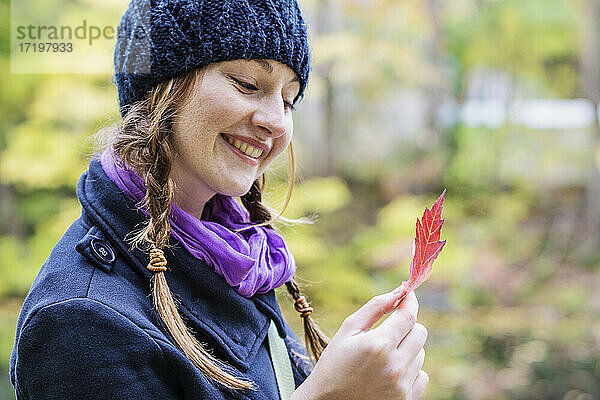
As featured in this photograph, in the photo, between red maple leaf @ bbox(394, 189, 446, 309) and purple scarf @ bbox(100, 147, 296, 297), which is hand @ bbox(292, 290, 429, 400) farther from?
purple scarf @ bbox(100, 147, 296, 297)

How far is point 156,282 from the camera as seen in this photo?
85 centimetres

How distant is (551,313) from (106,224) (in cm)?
517

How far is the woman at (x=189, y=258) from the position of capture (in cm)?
76

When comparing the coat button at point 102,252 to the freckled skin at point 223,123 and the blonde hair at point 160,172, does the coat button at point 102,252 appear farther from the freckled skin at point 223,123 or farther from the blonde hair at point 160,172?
the freckled skin at point 223,123

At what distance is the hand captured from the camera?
82 cm

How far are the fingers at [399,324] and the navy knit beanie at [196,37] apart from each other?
41 centimetres

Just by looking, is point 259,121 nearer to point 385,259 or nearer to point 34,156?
point 34,156

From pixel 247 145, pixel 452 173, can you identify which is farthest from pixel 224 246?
pixel 452 173

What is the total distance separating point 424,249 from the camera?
35.8 inches

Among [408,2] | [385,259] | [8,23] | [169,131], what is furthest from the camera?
[408,2]

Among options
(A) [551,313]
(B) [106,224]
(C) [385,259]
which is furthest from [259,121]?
(A) [551,313]

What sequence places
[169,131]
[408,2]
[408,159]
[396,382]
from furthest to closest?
1. [408,159]
2. [408,2]
3. [169,131]
4. [396,382]

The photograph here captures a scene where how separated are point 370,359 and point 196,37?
52cm

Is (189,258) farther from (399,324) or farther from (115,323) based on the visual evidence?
(399,324)
